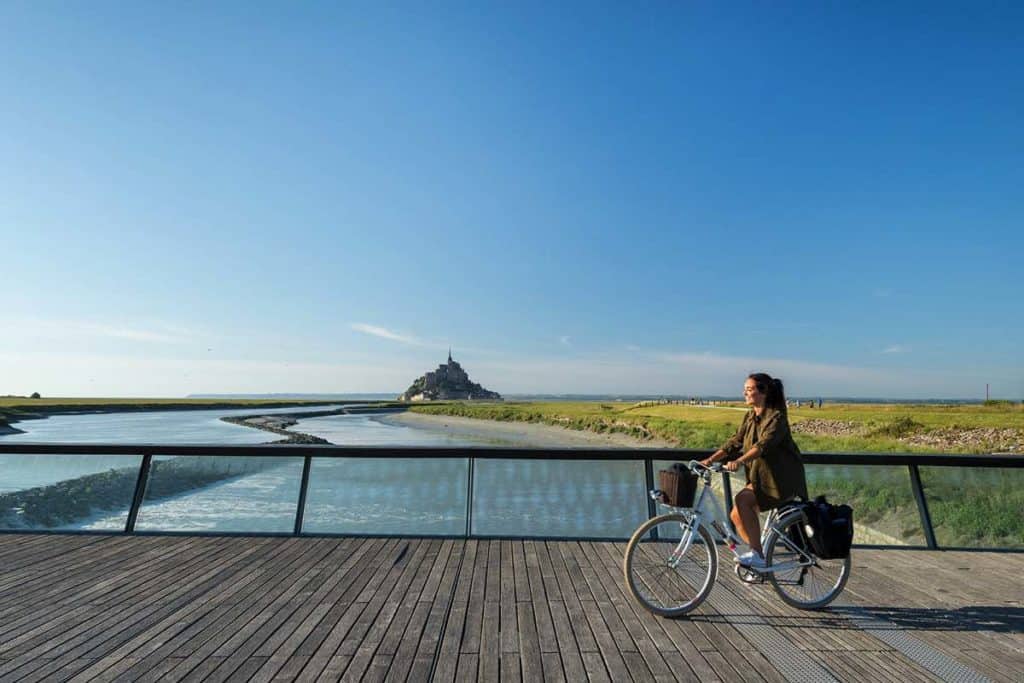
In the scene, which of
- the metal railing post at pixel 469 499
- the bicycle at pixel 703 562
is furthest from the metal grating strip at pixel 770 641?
the metal railing post at pixel 469 499

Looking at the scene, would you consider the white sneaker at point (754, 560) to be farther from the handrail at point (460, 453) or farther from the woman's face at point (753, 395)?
the handrail at point (460, 453)

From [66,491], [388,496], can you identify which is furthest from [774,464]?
[66,491]

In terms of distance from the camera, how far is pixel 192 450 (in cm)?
730

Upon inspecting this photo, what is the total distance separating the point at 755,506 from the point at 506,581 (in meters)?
2.17

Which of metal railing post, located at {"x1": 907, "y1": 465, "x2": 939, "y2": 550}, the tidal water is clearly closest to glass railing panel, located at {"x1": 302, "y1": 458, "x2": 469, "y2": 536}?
the tidal water

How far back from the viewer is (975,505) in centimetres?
689

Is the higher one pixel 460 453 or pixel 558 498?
pixel 460 453

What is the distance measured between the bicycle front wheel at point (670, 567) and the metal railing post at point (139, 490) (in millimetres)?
5942

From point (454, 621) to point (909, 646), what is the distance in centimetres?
301

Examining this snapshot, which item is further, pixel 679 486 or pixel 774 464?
pixel 774 464

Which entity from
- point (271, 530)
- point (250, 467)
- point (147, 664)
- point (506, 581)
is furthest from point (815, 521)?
point (250, 467)

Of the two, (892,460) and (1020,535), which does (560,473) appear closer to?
(892,460)

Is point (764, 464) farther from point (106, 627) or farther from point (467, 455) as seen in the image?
point (106, 627)

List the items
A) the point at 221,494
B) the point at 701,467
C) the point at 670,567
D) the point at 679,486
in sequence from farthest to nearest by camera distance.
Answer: the point at 221,494
the point at 701,467
the point at 670,567
the point at 679,486
